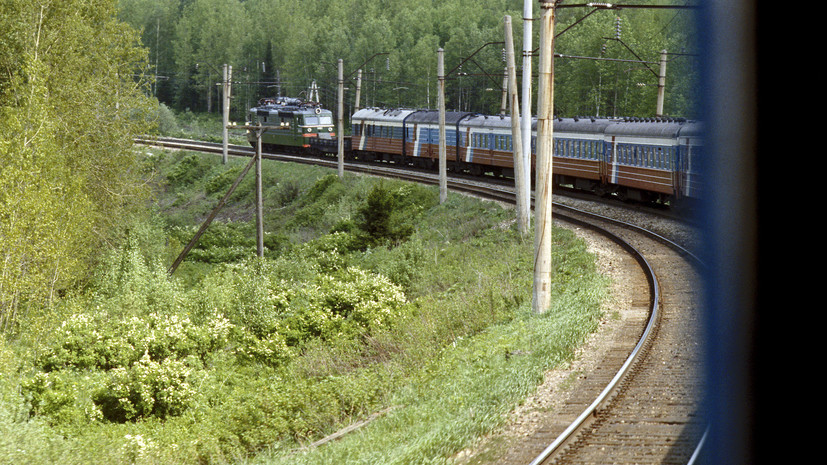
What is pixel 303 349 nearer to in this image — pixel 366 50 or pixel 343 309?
pixel 343 309

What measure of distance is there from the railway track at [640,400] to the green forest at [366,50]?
3545 cm

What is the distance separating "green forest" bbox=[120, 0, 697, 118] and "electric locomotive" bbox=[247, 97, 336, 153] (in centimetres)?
831

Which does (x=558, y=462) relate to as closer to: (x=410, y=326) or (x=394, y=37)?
(x=410, y=326)

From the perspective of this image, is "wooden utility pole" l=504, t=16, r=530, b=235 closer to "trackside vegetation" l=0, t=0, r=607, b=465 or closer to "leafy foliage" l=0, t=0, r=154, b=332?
"trackside vegetation" l=0, t=0, r=607, b=465

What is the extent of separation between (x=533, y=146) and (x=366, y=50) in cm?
5501

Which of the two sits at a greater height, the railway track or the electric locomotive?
the electric locomotive

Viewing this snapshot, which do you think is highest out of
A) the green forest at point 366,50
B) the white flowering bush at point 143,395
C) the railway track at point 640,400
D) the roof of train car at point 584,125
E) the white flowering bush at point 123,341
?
the green forest at point 366,50

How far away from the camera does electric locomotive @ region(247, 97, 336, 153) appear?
50.5 m

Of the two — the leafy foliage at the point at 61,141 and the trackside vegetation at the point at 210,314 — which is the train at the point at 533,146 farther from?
the leafy foliage at the point at 61,141

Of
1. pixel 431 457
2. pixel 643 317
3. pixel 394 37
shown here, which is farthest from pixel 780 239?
pixel 394 37

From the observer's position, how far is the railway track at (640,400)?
7820 millimetres

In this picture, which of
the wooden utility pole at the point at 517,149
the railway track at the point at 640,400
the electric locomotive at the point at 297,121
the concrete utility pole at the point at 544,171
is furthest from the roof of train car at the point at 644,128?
the electric locomotive at the point at 297,121

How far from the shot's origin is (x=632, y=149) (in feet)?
85.8

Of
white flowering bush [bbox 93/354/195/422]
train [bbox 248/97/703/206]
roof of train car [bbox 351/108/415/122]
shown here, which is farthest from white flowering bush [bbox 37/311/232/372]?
roof of train car [bbox 351/108/415/122]
